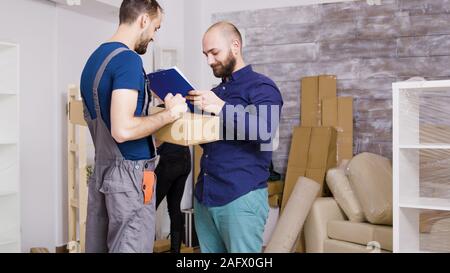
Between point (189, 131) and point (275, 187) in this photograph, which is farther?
point (275, 187)

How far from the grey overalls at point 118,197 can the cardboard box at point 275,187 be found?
3.05 meters

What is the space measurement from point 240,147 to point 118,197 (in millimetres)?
596

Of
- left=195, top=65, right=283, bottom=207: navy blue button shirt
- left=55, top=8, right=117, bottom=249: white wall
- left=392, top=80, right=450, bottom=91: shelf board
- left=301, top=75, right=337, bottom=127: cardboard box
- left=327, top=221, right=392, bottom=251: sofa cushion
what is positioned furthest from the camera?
left=301, top=75, right=337, bottom=127: cardboard box

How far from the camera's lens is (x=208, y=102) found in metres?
2.08

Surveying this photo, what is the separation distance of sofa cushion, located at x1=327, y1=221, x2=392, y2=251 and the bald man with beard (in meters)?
1.90

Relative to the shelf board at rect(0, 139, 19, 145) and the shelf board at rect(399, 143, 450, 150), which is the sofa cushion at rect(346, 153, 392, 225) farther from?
the shelf board at rect(0, 139, 19, 145)

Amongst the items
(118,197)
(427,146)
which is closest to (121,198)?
(118,197)

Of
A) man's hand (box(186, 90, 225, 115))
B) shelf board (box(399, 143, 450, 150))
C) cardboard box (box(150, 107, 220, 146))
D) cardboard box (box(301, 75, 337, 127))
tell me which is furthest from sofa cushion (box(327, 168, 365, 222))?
cardboard box (box(150, 107, 220, 146))

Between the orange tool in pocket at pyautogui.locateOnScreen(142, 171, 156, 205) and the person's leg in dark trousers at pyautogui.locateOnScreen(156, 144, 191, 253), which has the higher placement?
the orange tool in pocket at pyautogui.locateOnScreen(142, 171, 156, 205)

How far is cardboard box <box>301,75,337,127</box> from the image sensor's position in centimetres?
489

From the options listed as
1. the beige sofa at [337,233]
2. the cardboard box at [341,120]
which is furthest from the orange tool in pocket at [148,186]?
the cardboard box at [341,120]

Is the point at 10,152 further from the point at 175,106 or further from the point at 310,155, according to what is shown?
the point at 310,155

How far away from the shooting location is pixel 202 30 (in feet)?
18.2

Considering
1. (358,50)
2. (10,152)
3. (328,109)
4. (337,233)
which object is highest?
(358,50)
